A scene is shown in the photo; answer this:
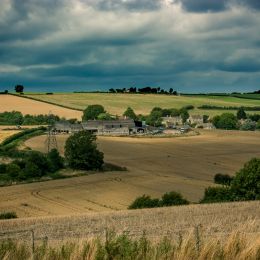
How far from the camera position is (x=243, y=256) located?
12586mm

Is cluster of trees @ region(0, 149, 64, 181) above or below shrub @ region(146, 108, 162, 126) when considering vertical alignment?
below

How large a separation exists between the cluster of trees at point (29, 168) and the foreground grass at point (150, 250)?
51.4 meters

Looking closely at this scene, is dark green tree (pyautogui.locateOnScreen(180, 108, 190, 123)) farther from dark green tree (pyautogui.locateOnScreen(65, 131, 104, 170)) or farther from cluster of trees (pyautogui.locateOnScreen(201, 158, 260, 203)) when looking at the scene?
cluster of trees (pyautogui.locateOnScreen(201, 158, 260, 203))

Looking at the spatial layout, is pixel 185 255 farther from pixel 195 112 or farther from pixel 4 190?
pixel 195 112

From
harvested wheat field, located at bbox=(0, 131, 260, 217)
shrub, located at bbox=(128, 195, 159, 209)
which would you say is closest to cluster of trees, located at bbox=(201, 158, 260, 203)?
shrub, located at bbox=(128, 195, 159, 209)

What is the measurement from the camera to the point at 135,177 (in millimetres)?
68688

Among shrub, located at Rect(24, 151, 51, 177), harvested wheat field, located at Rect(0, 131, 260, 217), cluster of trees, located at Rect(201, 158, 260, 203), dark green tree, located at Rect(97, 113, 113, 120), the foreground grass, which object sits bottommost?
harvested wheat field, located at Rect(0, 131, 260, 217)

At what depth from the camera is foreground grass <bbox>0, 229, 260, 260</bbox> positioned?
12.6 meters

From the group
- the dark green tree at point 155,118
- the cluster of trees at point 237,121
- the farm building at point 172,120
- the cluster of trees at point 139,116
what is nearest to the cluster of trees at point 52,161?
the cluster of trees at point 139,116

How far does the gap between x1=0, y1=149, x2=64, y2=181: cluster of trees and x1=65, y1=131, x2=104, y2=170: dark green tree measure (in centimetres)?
288

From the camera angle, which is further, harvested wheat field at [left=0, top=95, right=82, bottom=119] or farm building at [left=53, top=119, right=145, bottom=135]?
harvested wheat field at [left=0, top=95, right=82, bottom=119]

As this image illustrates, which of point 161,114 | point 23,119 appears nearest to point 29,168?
point 23,119

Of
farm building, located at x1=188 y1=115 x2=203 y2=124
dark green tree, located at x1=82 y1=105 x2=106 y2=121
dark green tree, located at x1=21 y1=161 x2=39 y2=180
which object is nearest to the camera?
dark green tree, located at x1=21 y1=161 x2=39 y2=180

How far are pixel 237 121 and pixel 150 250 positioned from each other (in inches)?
6113
